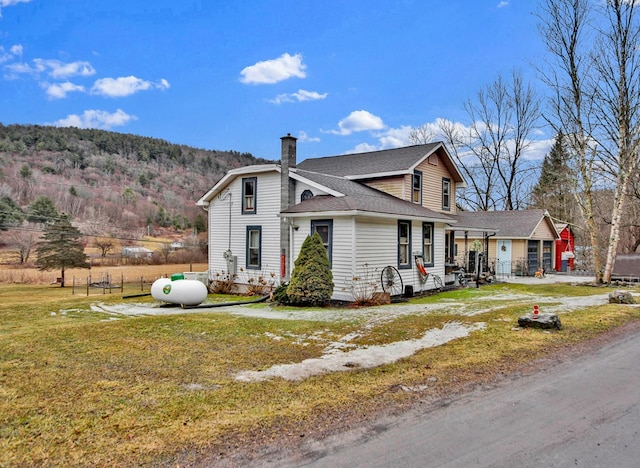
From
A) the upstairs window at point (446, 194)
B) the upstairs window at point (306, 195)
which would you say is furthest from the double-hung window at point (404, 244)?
the upstairs window at point (446, 194)

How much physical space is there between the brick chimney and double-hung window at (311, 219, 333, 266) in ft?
4.70

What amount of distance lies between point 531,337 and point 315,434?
Answer: 5.84 meters

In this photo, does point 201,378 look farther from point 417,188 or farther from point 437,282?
point 417,188

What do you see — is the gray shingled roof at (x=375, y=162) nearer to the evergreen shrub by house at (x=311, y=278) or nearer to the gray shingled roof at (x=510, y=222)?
the evergreen shrub by house at (x=311, y=278)

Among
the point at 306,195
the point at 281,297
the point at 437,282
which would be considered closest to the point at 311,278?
the point at 281,297

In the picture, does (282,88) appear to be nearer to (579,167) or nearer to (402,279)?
(579,167)

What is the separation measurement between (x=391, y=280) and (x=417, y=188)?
5.20m

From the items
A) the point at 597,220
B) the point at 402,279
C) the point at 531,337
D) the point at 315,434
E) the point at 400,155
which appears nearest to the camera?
the point at 315,434

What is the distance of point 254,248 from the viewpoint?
54.9ft

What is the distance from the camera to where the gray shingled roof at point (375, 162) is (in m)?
17.6

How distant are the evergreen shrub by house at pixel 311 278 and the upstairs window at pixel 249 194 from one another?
477cm

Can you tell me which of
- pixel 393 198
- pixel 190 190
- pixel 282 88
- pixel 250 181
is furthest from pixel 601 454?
pixel 190 190

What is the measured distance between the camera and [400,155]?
1861 cm

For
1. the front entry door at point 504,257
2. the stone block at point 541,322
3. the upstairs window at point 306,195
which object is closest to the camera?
the stone block at point 541,322
